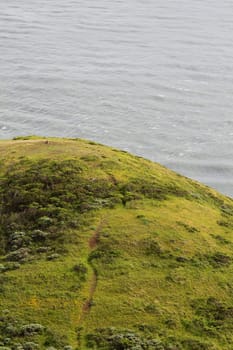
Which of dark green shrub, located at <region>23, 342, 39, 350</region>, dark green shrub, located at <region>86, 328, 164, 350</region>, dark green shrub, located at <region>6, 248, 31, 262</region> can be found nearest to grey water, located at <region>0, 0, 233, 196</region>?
dark green shrub, located at <region>6, 248, 31, 262</region>

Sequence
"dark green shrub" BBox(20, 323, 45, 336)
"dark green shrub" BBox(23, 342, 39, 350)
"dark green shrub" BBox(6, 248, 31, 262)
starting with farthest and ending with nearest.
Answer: "dark green shrub" BBox(6, 248, 31, 262)
"dark green shrub" BBox(20, 323, 45, 336)
"dark green shrub" BBox(23, 342, 39, 350)

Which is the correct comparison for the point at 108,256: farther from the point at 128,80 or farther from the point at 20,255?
the point at 128,80

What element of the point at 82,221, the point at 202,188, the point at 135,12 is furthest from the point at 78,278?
the point at 135,12

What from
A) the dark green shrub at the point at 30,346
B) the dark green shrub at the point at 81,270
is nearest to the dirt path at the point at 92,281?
the dark green shrub at the point at 81,270

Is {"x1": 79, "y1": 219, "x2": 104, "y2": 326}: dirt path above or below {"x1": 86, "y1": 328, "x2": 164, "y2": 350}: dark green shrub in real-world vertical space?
above

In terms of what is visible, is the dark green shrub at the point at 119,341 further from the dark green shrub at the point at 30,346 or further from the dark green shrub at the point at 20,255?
the dark green shrub at the point at 20,255

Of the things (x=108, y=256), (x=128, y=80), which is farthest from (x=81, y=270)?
(x=128, y=80)

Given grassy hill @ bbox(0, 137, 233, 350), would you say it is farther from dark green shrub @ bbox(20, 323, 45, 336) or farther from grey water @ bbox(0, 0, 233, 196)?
grey water @ bbox(0, 0, 233, 196)
